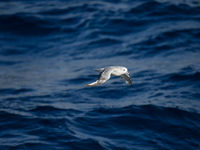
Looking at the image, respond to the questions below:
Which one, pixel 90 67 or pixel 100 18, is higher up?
pixel 100 18

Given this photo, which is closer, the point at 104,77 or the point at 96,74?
→ the point at 104,77

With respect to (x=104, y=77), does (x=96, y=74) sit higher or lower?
lower

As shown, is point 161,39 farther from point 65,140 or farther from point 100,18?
point 65,140

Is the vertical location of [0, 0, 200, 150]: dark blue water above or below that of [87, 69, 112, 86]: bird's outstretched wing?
below

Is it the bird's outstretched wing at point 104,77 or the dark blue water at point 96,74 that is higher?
the bird's outstretched wing at point 104,77

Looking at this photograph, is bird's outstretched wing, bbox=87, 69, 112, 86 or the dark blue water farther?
the dark blue water

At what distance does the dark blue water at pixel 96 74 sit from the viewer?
36.4 ft

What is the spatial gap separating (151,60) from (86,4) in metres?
6.80

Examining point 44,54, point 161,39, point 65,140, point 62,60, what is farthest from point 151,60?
point 65,140

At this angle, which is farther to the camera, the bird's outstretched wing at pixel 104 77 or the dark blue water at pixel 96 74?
the dark blue water at pixel 96 74

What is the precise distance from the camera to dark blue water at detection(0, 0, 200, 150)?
11.1 metres

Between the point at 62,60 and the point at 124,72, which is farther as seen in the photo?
the point at 62,60

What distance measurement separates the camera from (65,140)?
10633 mm

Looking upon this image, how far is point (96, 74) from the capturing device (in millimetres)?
14930
